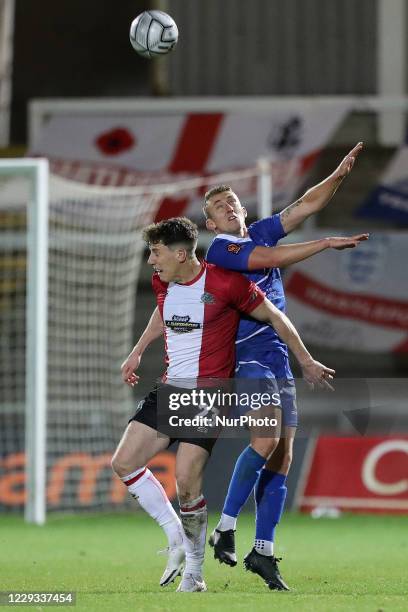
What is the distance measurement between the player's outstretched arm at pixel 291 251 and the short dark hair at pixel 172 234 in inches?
13.4

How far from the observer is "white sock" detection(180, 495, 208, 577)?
318 inches

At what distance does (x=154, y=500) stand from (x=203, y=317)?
1.04 meters

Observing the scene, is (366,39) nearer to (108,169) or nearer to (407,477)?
(108,169)

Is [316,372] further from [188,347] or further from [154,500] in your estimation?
[154,500]

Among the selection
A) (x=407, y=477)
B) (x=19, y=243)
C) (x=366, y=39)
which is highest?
(x=366, y=39)

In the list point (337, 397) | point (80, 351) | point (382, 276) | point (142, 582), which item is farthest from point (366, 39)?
point (142, 582)

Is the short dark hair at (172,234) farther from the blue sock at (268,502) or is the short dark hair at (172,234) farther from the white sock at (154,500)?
the blue sock at (268,502)

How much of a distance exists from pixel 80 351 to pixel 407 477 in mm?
3801

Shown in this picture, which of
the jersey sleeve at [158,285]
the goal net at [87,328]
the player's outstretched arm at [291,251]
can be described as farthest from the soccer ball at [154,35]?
the goal net at [87,328]

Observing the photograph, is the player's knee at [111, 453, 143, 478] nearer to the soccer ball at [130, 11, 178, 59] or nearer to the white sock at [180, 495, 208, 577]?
the white sock at [180, 495, 208, 577]

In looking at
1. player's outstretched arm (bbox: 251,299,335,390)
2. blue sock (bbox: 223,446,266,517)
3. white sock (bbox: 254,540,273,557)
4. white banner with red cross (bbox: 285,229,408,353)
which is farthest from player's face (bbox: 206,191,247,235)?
white banner with red cross (bbox: 285,229,408,353)

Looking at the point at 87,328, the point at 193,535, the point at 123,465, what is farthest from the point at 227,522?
the point at 87,328

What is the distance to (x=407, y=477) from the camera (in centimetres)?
1478

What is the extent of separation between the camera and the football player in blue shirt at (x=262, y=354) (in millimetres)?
8281
